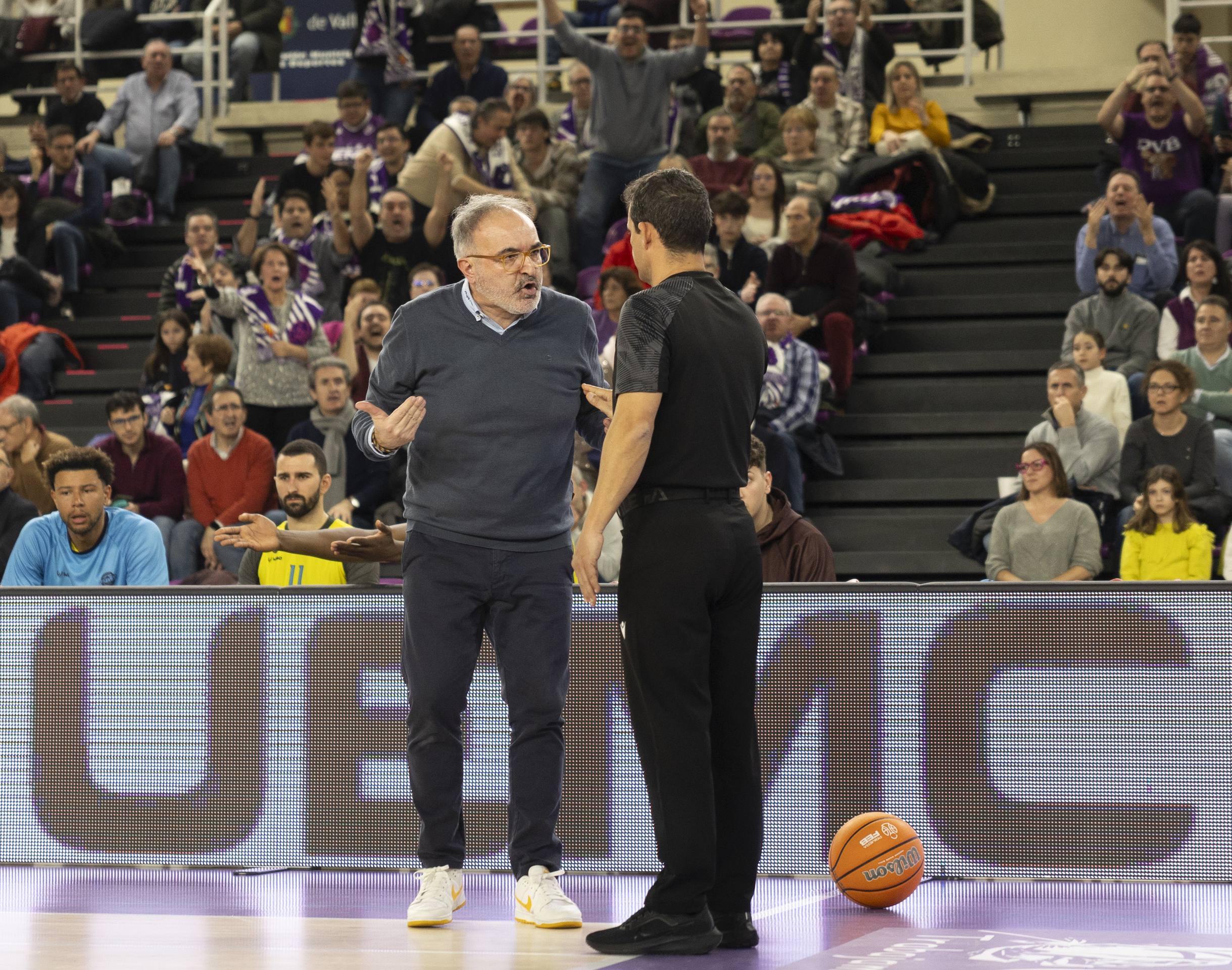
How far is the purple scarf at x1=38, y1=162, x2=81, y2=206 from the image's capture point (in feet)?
50.6

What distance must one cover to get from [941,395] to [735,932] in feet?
24.5

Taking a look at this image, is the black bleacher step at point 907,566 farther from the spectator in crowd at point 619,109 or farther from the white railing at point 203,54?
the white railing at point 203,54

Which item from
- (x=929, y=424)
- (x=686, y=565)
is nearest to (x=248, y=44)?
(x=929, y=424)

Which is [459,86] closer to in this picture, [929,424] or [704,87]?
[704,87]

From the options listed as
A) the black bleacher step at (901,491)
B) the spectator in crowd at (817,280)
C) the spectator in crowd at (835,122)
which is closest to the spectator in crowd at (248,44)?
the spectator in crowd at (835,122)

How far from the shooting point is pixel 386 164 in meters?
14.1

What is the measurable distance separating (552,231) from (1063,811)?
778 centimetres

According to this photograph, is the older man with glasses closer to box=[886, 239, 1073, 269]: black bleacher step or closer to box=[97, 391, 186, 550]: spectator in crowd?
box=[97, 391, 186, 550]: spectator in crowd

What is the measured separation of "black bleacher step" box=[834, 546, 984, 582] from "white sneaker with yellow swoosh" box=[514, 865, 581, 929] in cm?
538

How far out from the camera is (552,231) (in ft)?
43.3

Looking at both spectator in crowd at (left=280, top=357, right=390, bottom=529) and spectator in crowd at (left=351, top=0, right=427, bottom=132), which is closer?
spectator in crowd at (left=280, top=357, right=390, bottom=529)

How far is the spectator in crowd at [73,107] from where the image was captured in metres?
16.2

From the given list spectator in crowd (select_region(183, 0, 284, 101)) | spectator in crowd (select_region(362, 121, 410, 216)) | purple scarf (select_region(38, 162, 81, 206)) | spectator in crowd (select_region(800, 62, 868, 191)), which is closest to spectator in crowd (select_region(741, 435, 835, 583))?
spectator in crowd (select_region(800, 62, 868, 191))

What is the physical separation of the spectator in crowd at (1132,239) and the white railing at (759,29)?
3.79m
